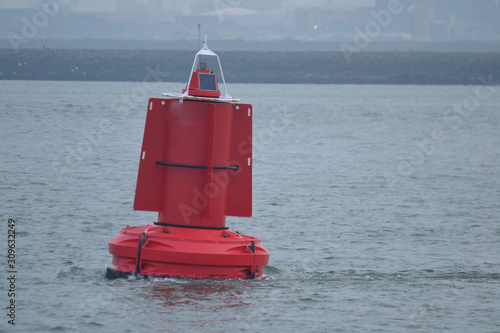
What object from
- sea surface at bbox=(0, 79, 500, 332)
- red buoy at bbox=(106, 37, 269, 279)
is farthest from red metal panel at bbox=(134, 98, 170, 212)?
sea surface at bbox=(0, 79, 500, 332)

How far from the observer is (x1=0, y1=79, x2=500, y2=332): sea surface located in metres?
10.9

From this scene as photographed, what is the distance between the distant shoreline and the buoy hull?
12410 cm

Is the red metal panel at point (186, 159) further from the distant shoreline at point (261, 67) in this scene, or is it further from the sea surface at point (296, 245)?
the distant shoreline at point (261, 67)

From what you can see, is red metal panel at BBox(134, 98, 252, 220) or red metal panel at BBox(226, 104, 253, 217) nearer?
red metal panel at BBox(134, 98, 252, 220)

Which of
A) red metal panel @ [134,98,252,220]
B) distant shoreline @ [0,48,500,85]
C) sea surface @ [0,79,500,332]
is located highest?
distant shoreline @ [0,48,500,85]

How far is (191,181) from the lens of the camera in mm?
11977

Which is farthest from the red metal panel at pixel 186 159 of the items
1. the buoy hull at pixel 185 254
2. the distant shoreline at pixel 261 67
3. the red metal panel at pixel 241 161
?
the distant shoreline at pixel 261 67

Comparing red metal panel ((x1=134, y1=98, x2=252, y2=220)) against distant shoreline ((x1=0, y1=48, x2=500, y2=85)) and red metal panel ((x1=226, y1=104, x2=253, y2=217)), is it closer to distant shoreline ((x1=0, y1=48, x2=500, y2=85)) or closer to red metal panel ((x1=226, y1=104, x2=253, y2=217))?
red metal panel ((x1=226, y1=104, x2=253, y2=217))

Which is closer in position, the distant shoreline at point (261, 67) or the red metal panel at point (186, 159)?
the red metal panel at point (186, 159)

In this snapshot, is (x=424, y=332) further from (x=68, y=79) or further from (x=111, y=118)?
(x=68, y=79)

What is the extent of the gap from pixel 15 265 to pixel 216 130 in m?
3.66

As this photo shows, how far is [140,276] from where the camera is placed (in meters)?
11.6

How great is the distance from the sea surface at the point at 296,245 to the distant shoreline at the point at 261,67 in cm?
10454

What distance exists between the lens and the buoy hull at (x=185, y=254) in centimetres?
1141
